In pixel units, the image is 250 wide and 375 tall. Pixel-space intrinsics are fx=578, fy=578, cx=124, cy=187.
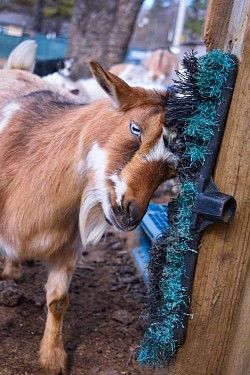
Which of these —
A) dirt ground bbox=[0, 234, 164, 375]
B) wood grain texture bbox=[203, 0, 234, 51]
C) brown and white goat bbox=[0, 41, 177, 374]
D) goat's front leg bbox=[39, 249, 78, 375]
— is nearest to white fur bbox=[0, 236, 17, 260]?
brown and white goat bbox=[0, 41, 177, 374]

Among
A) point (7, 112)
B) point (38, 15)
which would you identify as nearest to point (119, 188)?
point (7, 112)

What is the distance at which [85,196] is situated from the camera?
2.89m

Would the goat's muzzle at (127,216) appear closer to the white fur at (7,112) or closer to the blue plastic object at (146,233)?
the white fur at (7,112)

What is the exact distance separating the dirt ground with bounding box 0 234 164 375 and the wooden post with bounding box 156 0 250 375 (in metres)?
0.61

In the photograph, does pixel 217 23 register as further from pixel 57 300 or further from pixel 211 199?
pixel 57 300

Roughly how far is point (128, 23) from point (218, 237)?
869cm

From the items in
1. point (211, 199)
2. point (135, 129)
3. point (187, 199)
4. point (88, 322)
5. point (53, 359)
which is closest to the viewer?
point (211, 199)

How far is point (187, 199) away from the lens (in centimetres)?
243

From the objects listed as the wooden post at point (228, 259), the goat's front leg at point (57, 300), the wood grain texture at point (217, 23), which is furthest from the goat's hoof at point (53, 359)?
the wood grain texture at point (217, 23)

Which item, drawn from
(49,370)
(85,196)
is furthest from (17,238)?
(49,370)

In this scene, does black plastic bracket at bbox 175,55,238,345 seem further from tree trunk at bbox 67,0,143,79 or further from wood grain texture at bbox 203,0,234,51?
tree trunk at bbox 67,0,143,79

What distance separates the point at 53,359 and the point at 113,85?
4.91 ft

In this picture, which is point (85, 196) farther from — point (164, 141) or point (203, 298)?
point (203, 298)

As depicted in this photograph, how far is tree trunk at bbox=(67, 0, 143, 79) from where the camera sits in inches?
412
